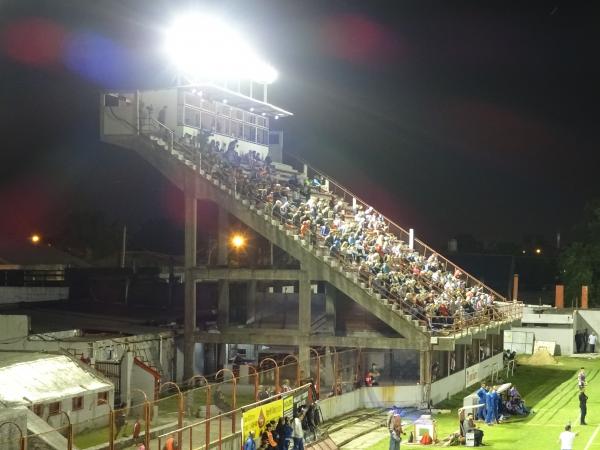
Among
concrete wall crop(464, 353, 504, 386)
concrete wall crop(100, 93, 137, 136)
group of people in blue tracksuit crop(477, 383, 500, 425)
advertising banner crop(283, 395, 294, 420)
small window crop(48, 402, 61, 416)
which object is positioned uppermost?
concrete wall crop(100, 93, 137, 136)

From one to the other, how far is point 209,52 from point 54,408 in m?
27.7

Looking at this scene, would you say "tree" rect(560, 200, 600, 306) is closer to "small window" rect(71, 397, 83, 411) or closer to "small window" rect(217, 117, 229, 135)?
"small window" rect(217, 117, 229, 135)

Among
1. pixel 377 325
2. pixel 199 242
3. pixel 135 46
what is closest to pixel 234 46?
pixel 135 46

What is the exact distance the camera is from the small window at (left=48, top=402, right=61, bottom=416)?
24.9 m

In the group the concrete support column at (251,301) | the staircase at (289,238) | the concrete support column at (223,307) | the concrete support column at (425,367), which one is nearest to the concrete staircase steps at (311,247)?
the staircase at (289,238)

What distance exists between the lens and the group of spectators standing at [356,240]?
1553 inches

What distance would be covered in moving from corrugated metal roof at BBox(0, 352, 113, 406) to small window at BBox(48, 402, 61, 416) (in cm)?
52

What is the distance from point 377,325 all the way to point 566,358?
20.7 meters

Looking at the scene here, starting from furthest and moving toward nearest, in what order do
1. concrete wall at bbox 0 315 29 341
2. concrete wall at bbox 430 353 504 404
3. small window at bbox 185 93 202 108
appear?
1. small window at bbox 185 93 202 108
2. concrete wall at bbox 430 353 504 404
3. concrete wall at bbox 0 315 29 341

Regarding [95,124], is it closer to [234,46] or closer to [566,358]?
[234,46]

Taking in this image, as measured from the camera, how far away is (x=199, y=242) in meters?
56.5

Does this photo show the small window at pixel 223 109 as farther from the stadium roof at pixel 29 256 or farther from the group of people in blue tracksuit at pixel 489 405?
the group of people in blue tracksuit at pixel 489 405

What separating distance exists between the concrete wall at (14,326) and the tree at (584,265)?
2087 inches

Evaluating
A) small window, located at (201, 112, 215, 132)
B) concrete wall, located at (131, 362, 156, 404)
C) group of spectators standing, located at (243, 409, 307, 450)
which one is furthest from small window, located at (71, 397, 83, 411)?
small window, located at (201, 112, 215, 132)
